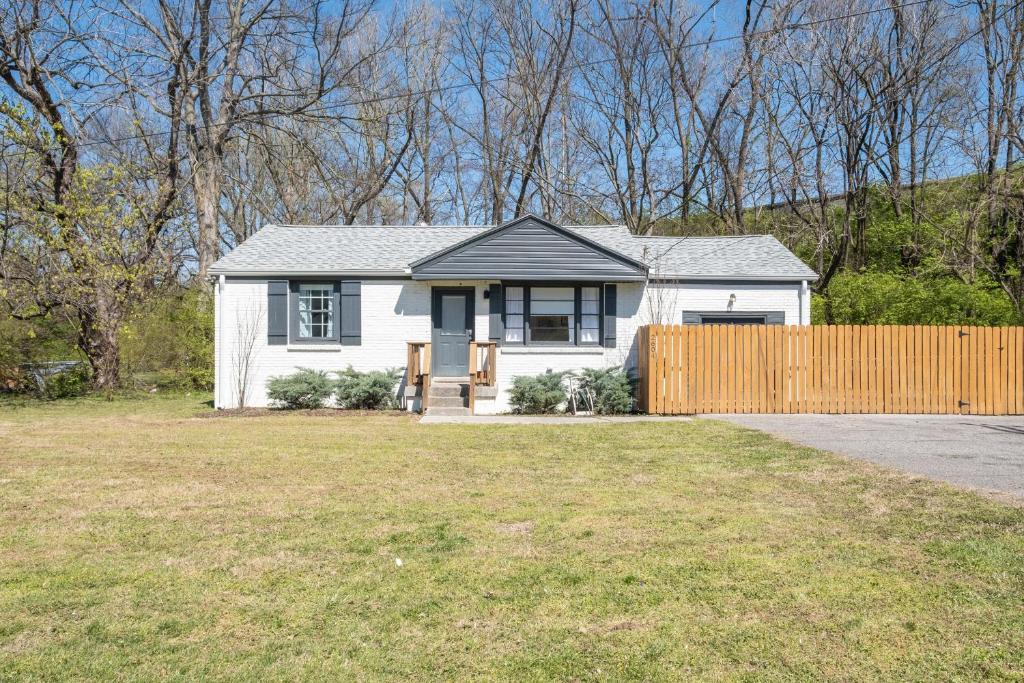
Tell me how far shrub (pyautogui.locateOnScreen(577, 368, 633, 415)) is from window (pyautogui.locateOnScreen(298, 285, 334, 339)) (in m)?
5.76

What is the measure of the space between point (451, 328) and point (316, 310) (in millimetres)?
2998

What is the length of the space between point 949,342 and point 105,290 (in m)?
18.9

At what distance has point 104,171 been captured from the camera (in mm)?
17312

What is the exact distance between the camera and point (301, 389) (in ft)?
51.1

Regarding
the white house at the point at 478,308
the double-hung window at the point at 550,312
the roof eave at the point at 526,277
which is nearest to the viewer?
the roof eave at the point at 526,277

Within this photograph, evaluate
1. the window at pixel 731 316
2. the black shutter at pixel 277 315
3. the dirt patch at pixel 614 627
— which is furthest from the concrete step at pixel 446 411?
the dirt patch at pixel 614 627

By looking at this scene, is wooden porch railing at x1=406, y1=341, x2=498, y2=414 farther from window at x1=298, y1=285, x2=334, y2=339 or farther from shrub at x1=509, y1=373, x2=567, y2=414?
window at x1=298, y1=285, x2=334, y2=339

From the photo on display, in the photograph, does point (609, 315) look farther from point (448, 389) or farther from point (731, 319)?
point (448, 389)

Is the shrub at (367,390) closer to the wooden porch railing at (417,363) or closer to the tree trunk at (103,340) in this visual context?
the wooden porch railing at (417,363)

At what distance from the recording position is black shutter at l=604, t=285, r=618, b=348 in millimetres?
16203

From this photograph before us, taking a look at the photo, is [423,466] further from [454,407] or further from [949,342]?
[949,342]

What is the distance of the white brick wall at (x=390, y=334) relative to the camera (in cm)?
1617

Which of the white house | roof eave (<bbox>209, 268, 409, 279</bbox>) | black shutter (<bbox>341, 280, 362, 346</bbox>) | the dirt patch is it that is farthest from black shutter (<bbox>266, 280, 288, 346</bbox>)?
the dirt patch

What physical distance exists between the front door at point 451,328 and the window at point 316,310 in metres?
2.28
